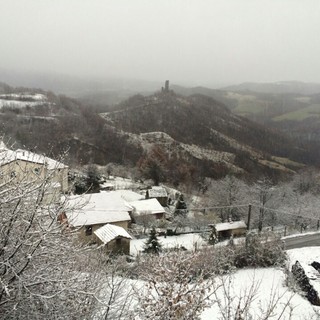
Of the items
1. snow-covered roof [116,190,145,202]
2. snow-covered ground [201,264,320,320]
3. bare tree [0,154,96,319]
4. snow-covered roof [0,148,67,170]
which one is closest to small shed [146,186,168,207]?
snow-covered roof [116,190,145,202]

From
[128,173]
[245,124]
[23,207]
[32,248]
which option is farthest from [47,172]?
[245,124]

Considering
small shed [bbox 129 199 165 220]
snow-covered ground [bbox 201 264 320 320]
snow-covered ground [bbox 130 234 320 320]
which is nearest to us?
snow-covered ground [bbox 201 264 320 320]

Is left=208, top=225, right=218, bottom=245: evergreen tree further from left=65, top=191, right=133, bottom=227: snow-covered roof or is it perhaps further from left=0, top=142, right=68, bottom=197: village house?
left=0, top=142, right=68, bottom=197: village house

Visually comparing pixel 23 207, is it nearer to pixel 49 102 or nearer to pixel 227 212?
pixel 227 212

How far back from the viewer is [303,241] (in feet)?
84.8

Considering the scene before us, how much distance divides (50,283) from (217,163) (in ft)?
247

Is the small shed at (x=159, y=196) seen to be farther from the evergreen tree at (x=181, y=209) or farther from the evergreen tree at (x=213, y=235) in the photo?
the evergreen tree at (x=213, y=235)

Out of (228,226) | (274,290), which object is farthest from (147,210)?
(274,290)

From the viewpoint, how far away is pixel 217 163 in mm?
79438

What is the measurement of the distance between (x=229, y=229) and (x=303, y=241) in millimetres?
6131

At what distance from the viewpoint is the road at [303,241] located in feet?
80.6

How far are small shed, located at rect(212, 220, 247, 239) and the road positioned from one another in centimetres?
477

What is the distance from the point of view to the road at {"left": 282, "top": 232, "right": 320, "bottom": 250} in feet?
80.6

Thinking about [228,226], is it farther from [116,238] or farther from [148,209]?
[116,238]
